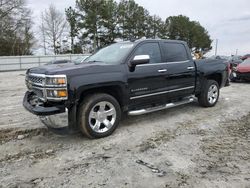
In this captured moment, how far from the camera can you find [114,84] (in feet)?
16.6

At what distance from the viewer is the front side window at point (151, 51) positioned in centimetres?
570

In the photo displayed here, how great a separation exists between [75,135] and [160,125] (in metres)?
1.81

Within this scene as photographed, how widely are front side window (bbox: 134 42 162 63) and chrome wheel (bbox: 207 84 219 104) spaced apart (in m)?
2.15

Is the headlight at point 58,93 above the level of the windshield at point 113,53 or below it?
below

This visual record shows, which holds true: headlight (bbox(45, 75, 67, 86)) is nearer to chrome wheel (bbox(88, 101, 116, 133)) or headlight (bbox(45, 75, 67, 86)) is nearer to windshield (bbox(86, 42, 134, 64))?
chrome wheel (bbox(88, 101, 116, 133))

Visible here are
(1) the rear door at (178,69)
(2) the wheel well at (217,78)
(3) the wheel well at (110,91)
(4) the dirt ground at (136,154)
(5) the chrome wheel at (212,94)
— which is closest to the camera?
(4) the dirt ground at (136,154)

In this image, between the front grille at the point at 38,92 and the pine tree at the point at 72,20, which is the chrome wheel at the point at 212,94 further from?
the pine tree at the point at 72,20

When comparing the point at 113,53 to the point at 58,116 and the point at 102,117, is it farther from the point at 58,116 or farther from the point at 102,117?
the point at 58,116

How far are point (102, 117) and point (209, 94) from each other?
364cm

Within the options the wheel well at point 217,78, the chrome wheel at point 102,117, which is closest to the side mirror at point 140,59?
the chrome wheel at point 102,117

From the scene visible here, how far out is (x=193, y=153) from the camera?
4.30 meters

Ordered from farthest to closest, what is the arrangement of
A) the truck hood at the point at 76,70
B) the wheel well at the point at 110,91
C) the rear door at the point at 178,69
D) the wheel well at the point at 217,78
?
1. the wheel well at the point at 217,78
2. the rear door at the point at 178,69
3. the wheel well at the point at 110,91
4. the truck hood at the point at 76,70

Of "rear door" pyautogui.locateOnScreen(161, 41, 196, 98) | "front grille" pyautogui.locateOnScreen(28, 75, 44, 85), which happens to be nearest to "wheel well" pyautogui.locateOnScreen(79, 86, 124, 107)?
"front grille" pyautogui.locateOnScreen(28, 75, 44, 85)

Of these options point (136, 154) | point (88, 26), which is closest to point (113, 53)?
point (136, 154)
